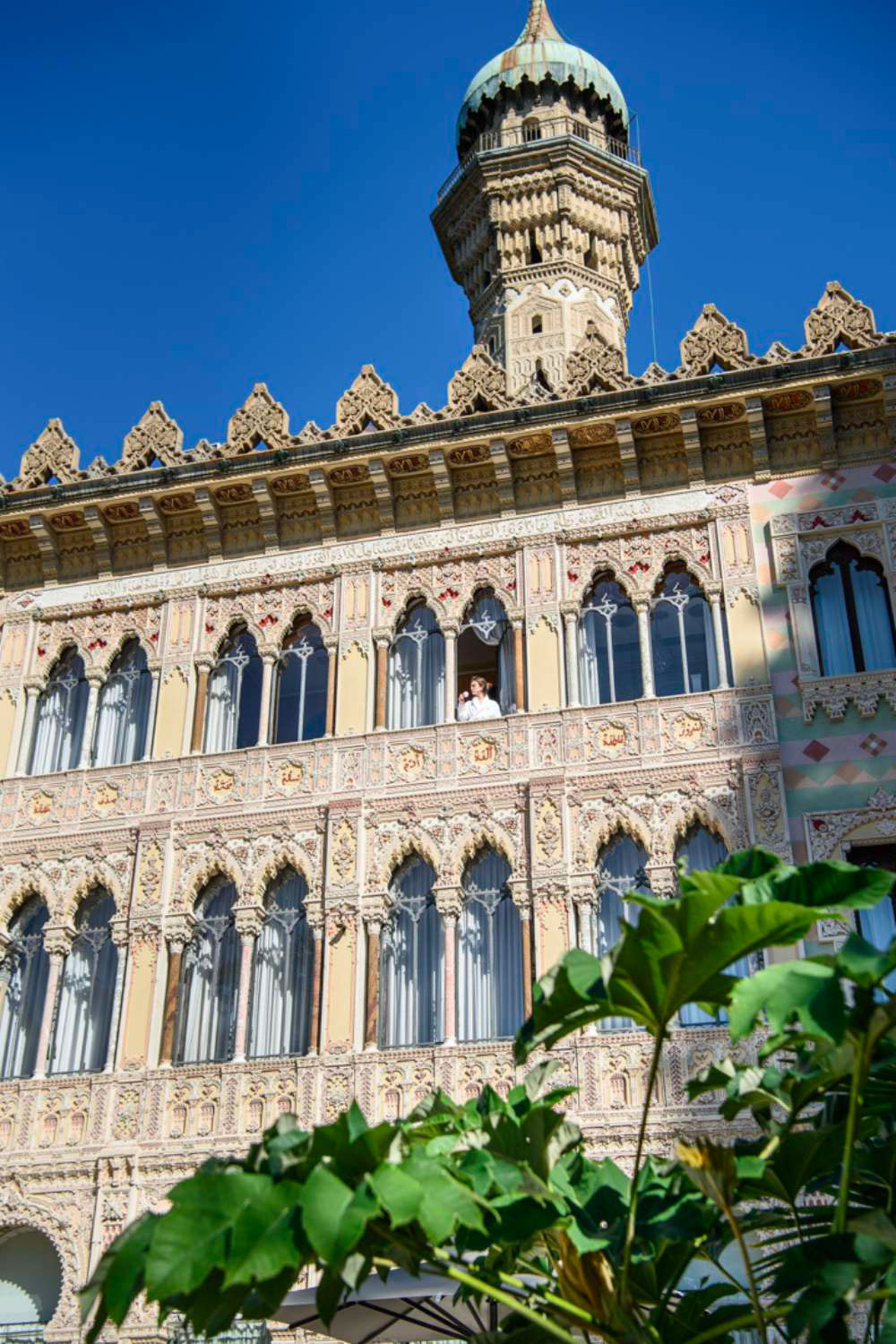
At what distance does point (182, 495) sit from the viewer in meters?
18.1

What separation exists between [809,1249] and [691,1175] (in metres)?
0.56

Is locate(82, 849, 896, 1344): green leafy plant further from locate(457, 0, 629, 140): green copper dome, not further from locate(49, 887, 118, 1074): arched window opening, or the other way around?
locate(457, 0, 629, 140): green copper dome

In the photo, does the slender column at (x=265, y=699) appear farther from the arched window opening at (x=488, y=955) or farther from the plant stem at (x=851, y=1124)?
the plant stem at (x=851, y=1124)

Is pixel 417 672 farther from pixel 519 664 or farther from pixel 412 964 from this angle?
pixel 412 964

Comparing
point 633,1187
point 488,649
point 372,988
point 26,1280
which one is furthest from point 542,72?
point 633,1187

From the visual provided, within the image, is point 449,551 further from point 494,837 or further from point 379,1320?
point 379,1320

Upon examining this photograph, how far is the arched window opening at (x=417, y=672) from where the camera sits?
16.8m

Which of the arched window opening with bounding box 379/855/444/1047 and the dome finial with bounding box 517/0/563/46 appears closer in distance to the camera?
the arched window opening with bounding box 379/855/444/1047

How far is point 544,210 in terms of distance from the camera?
28453 mm

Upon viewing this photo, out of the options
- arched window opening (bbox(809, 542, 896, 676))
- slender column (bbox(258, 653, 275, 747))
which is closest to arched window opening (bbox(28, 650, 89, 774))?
slender column (bbox(258, 653, 275, 747))

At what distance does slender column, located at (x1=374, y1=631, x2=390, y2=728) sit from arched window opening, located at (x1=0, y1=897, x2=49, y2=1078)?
13.8 feet

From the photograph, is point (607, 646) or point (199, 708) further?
point (199, 708)

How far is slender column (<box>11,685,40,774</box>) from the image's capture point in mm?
17766

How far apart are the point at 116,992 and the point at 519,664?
5436mm
